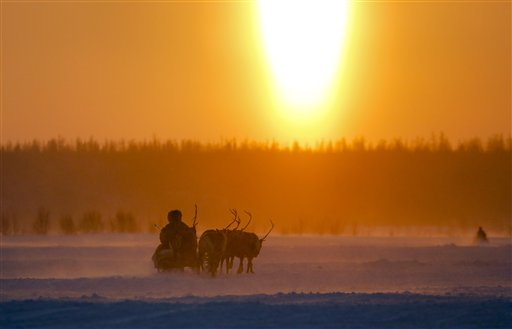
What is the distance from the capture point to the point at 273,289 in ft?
60.8

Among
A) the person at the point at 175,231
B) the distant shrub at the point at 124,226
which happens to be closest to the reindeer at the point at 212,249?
the person at the point at 175,231

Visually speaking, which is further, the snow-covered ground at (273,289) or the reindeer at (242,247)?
the reindeer at (242,247)

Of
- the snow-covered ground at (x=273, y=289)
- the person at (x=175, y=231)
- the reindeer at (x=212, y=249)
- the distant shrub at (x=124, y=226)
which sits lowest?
the snow-covered ground at (x=273, y=289)

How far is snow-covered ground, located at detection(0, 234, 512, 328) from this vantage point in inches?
575

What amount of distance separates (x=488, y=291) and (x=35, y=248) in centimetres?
1309

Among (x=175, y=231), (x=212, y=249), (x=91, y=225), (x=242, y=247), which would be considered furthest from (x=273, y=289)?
(x=91, y=225)

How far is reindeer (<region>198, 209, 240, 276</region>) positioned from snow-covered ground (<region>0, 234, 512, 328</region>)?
0.28m

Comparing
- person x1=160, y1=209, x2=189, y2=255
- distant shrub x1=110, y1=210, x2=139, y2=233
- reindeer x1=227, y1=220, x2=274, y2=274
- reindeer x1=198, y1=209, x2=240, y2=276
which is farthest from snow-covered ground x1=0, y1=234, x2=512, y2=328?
distant shrub x1=110, y1=210, x2=139, y2=233

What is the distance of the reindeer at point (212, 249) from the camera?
2103 centimetres

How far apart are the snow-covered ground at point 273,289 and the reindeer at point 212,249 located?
0.92ft

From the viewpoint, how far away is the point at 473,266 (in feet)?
75.5

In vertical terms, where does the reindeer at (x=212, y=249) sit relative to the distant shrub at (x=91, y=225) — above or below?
below

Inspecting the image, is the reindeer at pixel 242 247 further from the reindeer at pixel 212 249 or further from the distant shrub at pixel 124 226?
the distant shrub at pixel 124 226

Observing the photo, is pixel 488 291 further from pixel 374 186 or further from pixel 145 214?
pixel 374 186
